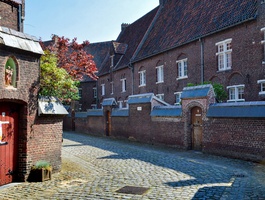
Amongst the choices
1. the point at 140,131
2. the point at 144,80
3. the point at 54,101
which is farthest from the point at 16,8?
the point at 144,80

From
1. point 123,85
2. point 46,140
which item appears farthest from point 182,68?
point 46,140

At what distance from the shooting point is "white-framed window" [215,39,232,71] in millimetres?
19344

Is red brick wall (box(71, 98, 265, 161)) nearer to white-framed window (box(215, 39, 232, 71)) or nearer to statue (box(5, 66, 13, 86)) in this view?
white-framed window (box(215, 39, 232, 71))

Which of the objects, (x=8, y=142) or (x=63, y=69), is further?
(x=63, y=69)

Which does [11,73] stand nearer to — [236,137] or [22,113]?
[22,113]

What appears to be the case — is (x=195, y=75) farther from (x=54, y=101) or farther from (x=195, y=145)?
(x=54, y=101)

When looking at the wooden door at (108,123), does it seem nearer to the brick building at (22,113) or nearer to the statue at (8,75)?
the brick building at (22,113)

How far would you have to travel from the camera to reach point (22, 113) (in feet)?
30.2

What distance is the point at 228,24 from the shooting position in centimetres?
1906

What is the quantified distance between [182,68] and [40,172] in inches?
A: 677

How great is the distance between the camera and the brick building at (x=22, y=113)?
8.47m

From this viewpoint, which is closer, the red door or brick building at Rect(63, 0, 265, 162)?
the red door

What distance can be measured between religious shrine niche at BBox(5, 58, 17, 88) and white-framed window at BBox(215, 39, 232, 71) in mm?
14435

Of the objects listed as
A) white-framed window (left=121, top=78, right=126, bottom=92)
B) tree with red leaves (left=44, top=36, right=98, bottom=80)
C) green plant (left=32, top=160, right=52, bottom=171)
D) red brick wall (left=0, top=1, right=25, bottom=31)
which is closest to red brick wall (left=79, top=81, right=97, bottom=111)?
white-framed window (left=121, top=78, right=126, bottom=92)
